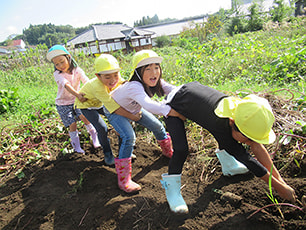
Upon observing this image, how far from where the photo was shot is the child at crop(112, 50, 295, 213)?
1174 millimetres

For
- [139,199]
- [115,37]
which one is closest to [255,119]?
[139,199]

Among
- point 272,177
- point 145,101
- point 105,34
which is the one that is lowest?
point 272,177

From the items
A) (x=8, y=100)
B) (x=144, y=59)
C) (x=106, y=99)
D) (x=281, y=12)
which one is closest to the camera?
(x=144, y=59)

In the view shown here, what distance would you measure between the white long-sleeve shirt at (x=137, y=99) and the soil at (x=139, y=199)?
75 centimetres

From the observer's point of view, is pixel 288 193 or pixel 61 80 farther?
pixel 61 80

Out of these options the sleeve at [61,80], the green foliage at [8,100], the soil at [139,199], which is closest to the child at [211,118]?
the soil at [139,199]

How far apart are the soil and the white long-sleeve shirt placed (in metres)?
0.75

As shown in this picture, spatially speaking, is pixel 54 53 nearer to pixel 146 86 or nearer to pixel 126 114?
pixel 126 114

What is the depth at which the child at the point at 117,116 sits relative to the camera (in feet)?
6.55

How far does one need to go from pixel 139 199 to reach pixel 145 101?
883 mm

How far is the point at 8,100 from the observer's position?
14.6 ft

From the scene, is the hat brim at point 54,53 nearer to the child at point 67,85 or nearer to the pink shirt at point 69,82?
the child at point 67,85

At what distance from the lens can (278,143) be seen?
187cm

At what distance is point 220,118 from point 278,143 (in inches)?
34.5
